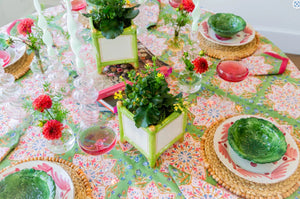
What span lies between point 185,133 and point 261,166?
1.10 feet

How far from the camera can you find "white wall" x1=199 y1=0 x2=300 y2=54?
2744mm

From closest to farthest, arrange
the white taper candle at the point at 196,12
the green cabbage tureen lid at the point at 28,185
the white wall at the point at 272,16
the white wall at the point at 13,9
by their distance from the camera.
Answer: the green cabbage tureen lid at the point at 28,185, the white taper candle at the point at 196,12, the white wall at the point at 272,16, the white wall at the point at 13,9

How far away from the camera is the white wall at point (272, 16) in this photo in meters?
2.74

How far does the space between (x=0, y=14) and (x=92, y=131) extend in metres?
2.37

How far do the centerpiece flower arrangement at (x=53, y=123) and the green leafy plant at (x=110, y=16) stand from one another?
381 millimetres

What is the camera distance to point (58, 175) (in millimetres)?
1051

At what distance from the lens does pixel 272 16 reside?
9.29 feet

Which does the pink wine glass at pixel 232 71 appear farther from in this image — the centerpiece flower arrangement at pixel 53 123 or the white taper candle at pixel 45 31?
the white taper candle at pixel 45 31

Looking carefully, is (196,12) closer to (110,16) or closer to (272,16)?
(110,16)

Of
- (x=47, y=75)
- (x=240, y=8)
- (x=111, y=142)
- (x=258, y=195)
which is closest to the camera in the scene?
(x=258, y=195)

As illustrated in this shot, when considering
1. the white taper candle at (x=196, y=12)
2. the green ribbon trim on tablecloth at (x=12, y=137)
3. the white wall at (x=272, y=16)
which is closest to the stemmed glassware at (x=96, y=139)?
the green ribbon trim on tablecloth at (x=12, y=137)

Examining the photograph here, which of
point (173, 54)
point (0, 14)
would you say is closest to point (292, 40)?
point (173, 54)

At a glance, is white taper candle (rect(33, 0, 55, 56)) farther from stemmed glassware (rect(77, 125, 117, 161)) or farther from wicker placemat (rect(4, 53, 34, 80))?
stemmed glassware (rect(77, 125, 117, 161))

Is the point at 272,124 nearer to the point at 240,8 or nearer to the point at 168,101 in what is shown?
the point at 168,101
